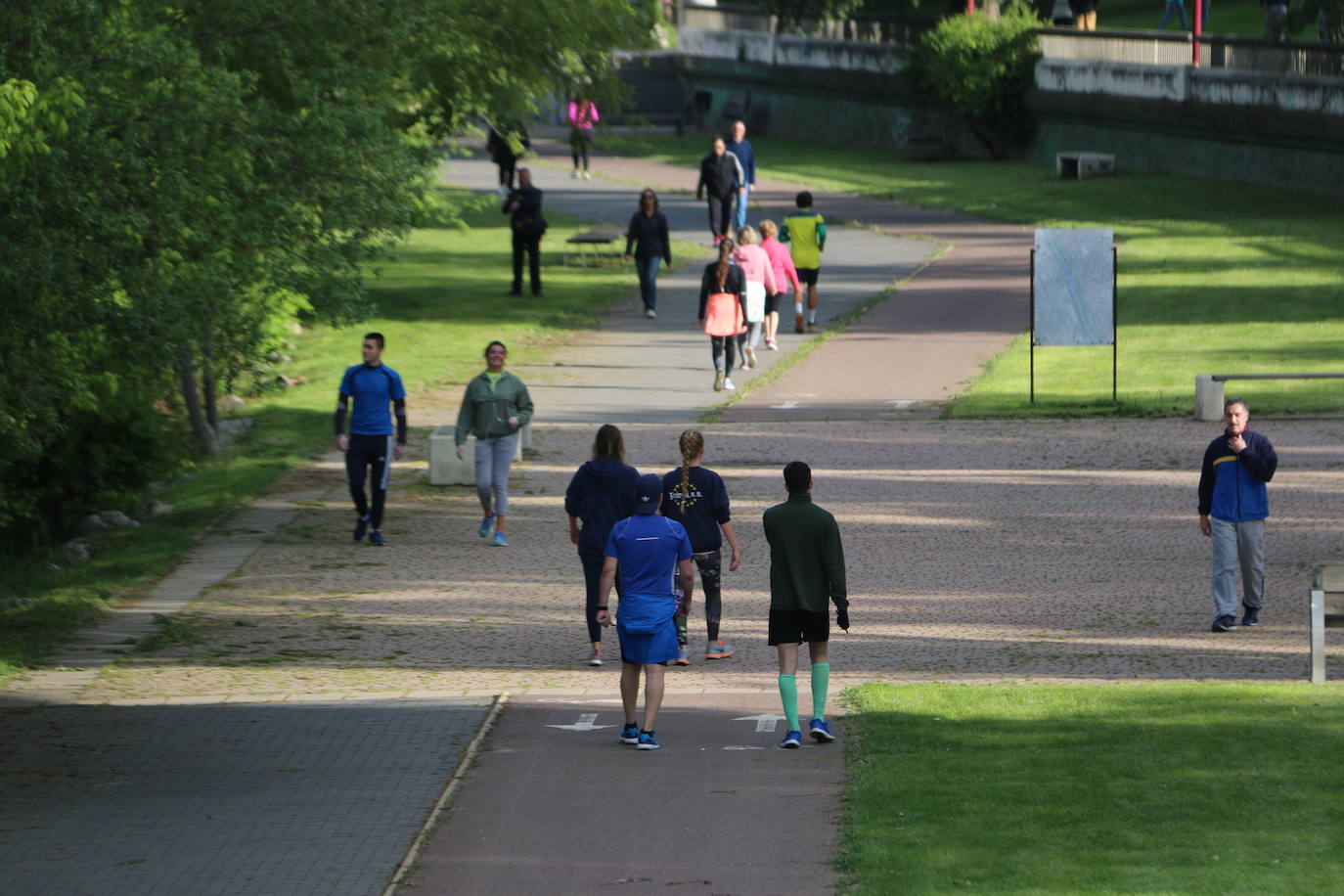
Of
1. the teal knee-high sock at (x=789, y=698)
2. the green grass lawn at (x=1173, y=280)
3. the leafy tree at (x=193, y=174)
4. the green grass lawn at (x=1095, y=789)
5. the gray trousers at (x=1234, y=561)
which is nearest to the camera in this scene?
the green grass lawn at (x=1095, y=789)

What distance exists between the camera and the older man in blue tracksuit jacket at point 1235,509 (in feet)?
44.1

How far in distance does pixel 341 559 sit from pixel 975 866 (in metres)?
9.30

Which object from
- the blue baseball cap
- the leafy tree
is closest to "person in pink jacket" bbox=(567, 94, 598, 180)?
the leafy tree

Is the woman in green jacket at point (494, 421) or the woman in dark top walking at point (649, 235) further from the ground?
the woman in dark top walking at point (649, 235)

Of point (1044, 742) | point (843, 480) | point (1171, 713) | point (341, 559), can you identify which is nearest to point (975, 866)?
point (1044, 742)

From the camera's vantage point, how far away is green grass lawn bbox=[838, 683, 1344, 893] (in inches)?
332

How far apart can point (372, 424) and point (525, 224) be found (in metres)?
14.6

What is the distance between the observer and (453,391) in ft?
83.0

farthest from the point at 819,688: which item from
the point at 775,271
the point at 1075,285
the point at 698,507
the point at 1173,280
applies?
the point at 1173,280

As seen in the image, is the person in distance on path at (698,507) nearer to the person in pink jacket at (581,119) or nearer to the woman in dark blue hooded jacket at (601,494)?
the woman in dark blue hooded jacket at (601,494)

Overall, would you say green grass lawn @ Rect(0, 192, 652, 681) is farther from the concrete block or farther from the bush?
the bush

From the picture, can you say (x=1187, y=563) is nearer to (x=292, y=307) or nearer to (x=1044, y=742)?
(x=1044, y=742)

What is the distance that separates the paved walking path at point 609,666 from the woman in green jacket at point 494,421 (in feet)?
→ 2.00

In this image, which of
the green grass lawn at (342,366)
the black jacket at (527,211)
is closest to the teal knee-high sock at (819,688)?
the green grass lawn at (342,366)
